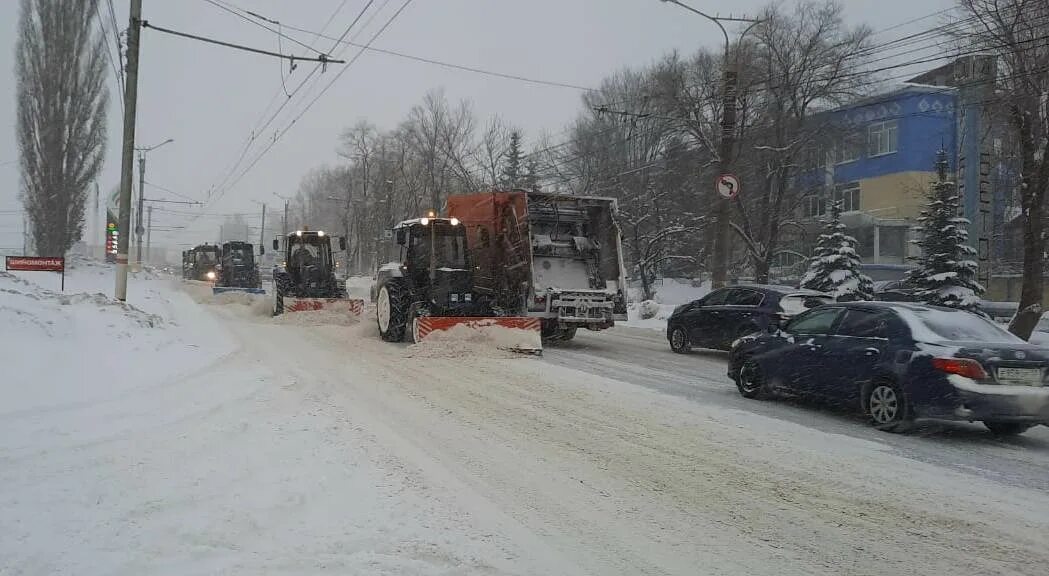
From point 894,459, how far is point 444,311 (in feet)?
31.8

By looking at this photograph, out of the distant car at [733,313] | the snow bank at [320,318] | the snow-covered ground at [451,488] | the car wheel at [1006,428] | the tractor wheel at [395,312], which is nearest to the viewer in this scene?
the snow-covered ground at [451,488]

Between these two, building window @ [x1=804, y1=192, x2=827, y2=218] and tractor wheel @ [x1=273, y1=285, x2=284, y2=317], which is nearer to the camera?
tractor wheel @ [x1=273, y1=285, x2=284, y2=317]

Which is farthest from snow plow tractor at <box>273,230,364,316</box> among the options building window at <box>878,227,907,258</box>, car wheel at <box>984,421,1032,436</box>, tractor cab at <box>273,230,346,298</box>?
building window at <box>878,227,907,258</box>

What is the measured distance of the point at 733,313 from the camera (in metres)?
14.4

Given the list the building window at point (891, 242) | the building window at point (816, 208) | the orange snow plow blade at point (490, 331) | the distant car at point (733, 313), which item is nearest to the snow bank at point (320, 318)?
the orange snow plow blade at point (490, 331)

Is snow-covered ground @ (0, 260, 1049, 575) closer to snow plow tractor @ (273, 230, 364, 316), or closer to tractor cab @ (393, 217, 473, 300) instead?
tractor cab @ (393, 217, 473, 300)

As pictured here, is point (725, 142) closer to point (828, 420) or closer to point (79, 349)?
point (828, 420)

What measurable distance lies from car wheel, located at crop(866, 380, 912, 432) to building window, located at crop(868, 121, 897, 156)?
37.7 m

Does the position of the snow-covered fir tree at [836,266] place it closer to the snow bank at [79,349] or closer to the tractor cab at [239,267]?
the snow bank at [79,349]

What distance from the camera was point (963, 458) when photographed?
6.70m

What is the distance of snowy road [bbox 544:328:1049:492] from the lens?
6496 millimetres

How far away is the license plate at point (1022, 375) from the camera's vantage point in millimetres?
7090

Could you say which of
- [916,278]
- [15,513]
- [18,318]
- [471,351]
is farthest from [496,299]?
[916,278]

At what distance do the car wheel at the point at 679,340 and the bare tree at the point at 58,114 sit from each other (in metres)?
32.6
